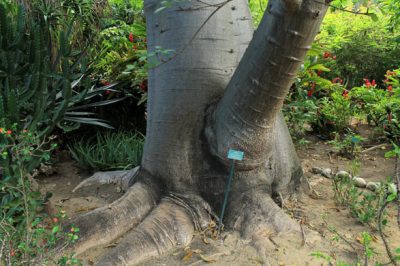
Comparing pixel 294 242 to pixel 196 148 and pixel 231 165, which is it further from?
pixel 196 148

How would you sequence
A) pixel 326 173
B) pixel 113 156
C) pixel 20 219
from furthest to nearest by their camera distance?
1. pixel 113 156
2. pixel 326 173
3. pixel 20 219

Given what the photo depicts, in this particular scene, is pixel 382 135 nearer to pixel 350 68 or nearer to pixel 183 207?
pixel 350 68

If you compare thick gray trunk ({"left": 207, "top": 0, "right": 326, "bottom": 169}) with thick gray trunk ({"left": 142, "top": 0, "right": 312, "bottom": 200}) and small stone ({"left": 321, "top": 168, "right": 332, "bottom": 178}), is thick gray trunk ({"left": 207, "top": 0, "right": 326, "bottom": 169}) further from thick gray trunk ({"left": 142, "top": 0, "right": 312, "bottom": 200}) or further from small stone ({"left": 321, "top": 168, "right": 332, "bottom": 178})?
small stone ({"left": 321, "top": 168, "right": 332, "bottom": 178})

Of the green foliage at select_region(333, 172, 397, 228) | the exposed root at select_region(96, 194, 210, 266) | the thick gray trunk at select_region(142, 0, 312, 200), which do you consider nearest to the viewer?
the exposed root at select_region(96, 194, 210, 266)

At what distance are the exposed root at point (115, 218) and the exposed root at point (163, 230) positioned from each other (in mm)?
94

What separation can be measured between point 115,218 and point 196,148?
0.78 meters

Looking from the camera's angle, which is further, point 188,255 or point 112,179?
point 112,179

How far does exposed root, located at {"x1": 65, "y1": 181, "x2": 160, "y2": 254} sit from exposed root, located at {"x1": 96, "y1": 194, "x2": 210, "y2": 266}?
0.09 m

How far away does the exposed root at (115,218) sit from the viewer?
3145 millimetres

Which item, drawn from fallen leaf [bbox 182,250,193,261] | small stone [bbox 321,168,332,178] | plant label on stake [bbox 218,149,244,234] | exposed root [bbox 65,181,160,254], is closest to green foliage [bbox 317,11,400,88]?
small stone [bbox 321,168,332,178]

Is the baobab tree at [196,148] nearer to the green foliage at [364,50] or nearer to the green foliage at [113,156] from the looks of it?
the green foliage at [113,156]

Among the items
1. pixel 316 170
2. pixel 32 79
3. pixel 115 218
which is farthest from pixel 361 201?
pixel 32 79

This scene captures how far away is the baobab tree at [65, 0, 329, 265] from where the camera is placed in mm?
3086

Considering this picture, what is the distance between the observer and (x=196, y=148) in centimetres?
334
